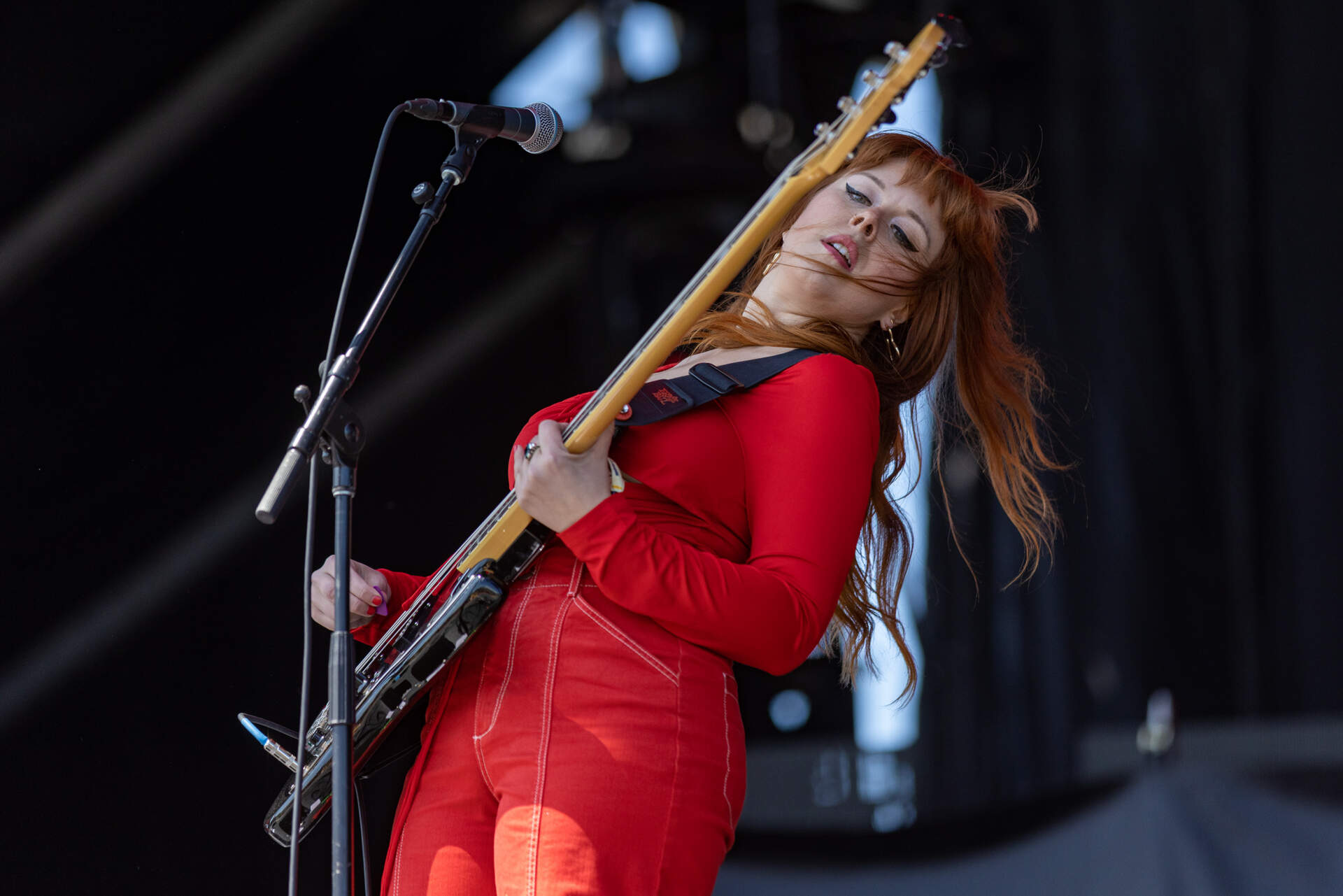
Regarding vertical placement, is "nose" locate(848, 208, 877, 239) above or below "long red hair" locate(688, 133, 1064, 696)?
above

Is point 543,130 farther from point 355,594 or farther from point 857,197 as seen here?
point 355,594

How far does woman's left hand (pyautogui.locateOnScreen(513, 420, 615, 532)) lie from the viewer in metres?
1.22

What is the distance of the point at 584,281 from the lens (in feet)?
12.7

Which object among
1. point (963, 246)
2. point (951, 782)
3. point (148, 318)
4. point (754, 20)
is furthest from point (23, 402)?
point (951, 782)

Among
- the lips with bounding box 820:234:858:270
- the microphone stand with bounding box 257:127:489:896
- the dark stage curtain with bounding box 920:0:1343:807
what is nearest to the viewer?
the microphone stand with bounding box 257:127:489:896

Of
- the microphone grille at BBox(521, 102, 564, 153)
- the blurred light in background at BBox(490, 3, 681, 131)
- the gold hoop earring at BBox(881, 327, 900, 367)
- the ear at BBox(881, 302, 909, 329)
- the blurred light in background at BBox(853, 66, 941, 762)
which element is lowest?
the blurred light in background at BBox(853, 66, 941, 762)

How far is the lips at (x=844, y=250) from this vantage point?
1.61m

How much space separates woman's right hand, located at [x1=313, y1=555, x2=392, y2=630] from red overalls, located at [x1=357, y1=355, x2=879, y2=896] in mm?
165

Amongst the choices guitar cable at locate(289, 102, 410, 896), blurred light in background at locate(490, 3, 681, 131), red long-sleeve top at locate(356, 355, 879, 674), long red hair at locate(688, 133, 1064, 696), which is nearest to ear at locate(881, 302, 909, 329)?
long red hair at locate(688, 133, 1064, 696)

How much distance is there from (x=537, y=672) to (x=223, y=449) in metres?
1.14

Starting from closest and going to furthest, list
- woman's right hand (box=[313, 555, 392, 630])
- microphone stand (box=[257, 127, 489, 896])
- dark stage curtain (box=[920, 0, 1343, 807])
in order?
1. microphone stand (box=[257, 127, 489, 896])
2. woman's right hand (box=[313, 555, 392, 630])
3. dark stage curtain (box=[920, 0, 1343, 807])

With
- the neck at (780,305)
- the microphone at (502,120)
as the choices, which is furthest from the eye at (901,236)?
the microphone at (502,120)

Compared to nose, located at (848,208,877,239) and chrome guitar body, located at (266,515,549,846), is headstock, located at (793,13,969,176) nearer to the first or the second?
nose, located at (848,208,877,239)

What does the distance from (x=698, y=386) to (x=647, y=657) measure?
0.32 m
